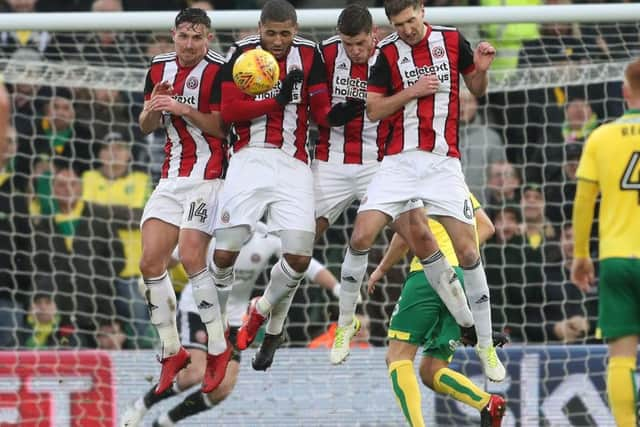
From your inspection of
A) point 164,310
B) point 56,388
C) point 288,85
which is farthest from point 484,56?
point 56,388

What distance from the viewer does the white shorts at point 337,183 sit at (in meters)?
9.41

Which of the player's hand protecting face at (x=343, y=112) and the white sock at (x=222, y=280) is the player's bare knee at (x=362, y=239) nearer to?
the player's hand protecting face at (x=343, y=112)

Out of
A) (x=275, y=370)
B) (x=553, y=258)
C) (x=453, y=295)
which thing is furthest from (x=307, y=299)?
(x=453, y=295)

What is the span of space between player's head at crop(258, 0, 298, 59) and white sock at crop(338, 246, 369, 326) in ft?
4.47

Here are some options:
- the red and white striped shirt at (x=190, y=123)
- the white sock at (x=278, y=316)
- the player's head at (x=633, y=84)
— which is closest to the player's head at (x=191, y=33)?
the red and white striped shirt at (x=190, y=123)

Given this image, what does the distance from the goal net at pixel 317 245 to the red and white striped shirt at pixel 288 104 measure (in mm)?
2450

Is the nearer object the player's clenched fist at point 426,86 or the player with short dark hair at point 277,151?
the player's clenched fist at point 426,86

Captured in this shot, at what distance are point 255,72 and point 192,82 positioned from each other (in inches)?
33.3

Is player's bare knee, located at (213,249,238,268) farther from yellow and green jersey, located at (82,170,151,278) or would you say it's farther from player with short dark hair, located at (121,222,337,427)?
yellow and green jersey, located at (82,170,151,278)

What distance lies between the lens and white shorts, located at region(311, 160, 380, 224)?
9414mm

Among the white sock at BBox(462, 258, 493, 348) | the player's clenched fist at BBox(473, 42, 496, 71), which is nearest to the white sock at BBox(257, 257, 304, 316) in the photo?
the white sock at BBox(462, 258, 493, 348)

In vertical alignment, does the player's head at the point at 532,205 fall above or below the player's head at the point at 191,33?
below

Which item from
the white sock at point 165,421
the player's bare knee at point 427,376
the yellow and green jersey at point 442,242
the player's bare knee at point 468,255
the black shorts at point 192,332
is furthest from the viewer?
the black shorts at point 192,332

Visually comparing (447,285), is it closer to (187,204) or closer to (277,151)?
(277,151)
